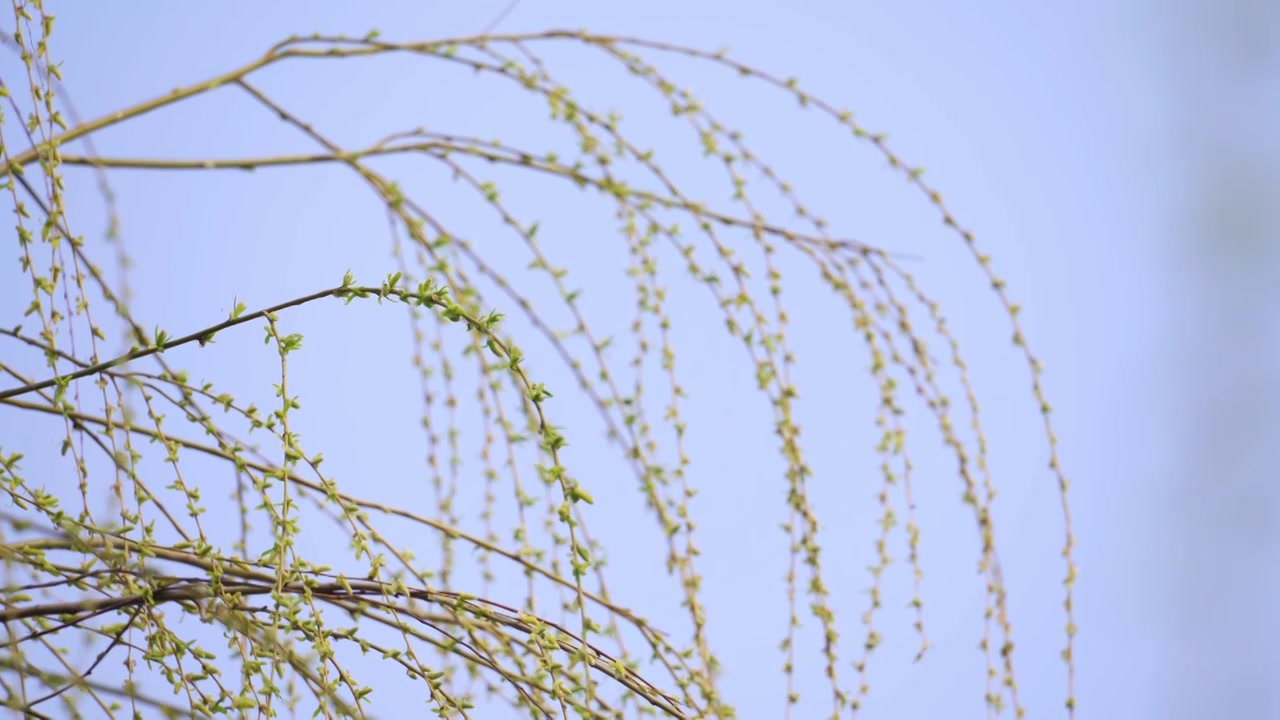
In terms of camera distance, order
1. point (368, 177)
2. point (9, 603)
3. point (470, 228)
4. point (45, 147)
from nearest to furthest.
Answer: point (9, 603)
point (45, 147)
point (368, 177)
point (470, 228)

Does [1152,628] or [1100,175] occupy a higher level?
[1100,175]

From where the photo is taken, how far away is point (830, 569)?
5.36ft

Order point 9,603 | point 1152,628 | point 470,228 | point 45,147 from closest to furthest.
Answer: point 9,603 < point 45,147 < point 470,228 < point 1152,628

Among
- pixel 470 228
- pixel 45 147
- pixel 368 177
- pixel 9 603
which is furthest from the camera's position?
pixel 470 228

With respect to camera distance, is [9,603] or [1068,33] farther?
[1068,33]

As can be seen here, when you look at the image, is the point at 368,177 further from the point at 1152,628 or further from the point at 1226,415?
the point at 1152,628

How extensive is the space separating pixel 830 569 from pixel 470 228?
61 cm

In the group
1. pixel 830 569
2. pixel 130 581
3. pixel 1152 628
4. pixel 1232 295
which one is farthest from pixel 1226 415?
pixel 1152 628

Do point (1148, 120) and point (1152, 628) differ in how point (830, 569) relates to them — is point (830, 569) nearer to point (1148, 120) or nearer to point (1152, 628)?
point (1152, 628)

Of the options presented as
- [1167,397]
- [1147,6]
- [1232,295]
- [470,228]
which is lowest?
[1232,295]

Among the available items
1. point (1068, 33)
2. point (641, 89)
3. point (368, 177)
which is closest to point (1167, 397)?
point (1068, 33)

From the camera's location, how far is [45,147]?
0.59 meters

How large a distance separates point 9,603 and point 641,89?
124 centimetres

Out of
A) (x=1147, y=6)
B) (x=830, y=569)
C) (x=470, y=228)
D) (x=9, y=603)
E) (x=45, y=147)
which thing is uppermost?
(x=1147, y=6)
